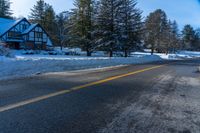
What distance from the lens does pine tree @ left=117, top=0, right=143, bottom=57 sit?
39031 mm

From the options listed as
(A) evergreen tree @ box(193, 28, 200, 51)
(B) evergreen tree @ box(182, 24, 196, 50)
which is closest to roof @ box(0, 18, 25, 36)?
(B) evergreen tree @ box(182, 24, 196, 50)

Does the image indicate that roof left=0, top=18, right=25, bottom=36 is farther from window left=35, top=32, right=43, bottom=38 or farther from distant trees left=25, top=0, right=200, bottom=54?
distant trees left=25, top=0, right=200, bottom=54

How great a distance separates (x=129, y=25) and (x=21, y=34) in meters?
26.1

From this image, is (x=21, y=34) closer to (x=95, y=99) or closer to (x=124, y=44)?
(x=124, y=44)

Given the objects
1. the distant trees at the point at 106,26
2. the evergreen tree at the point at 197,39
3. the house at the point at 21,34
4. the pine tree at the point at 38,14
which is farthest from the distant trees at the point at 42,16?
the evergreen tree at the point at 197,39

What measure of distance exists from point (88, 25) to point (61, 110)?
4075cm

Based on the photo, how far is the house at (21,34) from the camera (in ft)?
176

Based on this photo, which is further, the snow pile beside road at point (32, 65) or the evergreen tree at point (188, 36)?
the evergreen tree at point (188, 36)

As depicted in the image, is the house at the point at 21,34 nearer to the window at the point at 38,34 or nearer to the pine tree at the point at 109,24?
the window at the point at 38,34

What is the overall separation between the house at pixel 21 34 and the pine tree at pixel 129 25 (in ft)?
80.3

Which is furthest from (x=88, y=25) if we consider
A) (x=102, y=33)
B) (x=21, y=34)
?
(x=21, y=34)

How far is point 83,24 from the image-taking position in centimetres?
4522

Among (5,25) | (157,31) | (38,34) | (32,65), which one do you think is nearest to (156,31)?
(157,31)

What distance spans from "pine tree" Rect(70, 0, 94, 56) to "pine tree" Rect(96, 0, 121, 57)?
18.1 feet
